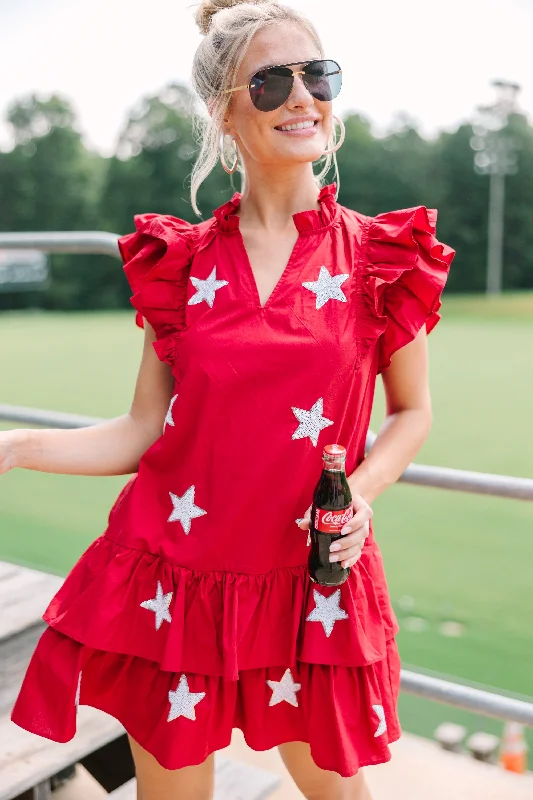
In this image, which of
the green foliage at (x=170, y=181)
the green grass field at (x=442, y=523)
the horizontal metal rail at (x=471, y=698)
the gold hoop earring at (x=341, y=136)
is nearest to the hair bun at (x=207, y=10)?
the gold hoop earring at (x=341, y=136)

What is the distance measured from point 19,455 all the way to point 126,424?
19 cm

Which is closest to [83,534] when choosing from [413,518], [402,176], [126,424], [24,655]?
[413,518]

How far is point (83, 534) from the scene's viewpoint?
7160 millimetres

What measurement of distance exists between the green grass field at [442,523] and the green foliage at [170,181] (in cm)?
1928

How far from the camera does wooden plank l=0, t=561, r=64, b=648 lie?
2086 mm

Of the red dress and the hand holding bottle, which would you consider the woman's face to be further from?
the hand holding bottle

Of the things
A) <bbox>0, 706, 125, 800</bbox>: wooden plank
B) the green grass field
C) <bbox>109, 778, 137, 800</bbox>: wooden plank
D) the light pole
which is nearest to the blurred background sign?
the green grass field

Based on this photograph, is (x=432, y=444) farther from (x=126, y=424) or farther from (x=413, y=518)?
(x=126, y=424)

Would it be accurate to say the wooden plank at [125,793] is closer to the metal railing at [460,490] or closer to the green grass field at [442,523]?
the metal railing at [460,490]

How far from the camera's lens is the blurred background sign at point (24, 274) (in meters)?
34.5

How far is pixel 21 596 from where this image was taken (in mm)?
2250

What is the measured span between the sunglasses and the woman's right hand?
2.23 feet

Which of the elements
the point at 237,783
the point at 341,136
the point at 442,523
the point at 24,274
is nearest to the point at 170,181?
the point at 24,274

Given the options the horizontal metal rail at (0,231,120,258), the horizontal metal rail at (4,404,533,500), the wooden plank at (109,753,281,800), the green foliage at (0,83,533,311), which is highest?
the horizontal metal rail at (0,231,120,258)
